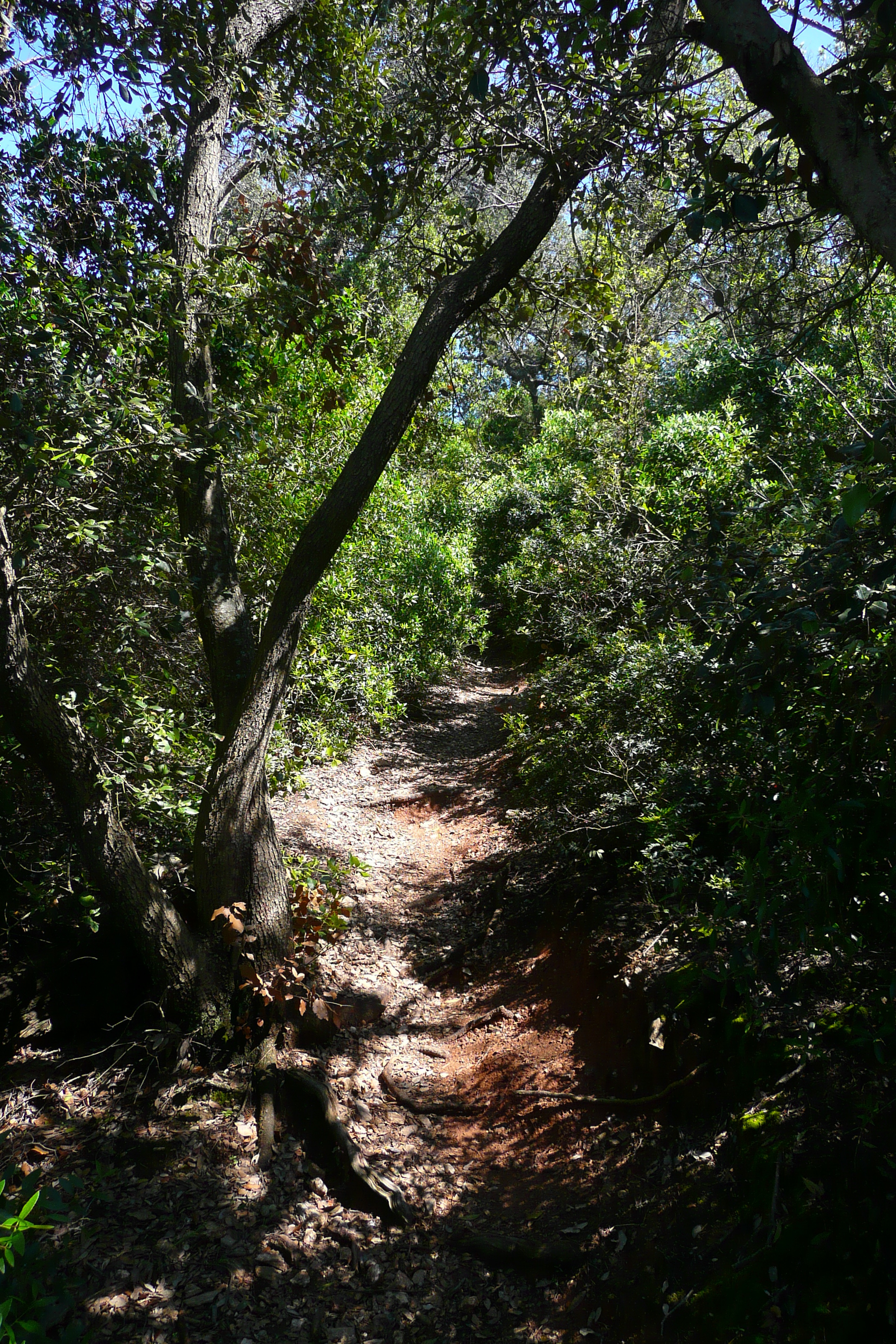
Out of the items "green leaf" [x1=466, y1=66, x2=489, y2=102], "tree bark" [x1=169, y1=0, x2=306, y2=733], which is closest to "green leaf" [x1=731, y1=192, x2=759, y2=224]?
"green leaf" [x1=466, y1=66, x2=489, y2=102]

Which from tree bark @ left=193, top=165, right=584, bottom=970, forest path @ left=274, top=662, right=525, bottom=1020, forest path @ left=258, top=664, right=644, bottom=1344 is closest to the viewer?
forest path @ left=258, top=664, right=644, bottom=1344

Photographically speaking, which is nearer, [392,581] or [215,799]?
[215,799]

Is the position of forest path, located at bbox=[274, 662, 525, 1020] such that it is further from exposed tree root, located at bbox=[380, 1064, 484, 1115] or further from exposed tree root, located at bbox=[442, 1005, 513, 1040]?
exposed tree root, located at bbox=[380, 1064, 484, 1115]

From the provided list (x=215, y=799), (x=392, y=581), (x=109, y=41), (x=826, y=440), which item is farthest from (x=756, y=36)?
(x=392, y=581)

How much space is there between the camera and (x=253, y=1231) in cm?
339

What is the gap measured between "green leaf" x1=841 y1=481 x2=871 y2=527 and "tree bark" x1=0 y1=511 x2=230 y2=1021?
3381mm

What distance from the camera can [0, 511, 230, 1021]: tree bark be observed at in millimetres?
3521

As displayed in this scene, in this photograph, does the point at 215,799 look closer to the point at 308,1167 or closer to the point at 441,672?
the point at 308,1167

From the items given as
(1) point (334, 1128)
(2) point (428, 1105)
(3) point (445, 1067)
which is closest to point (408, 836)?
(3) point (445, 1067)

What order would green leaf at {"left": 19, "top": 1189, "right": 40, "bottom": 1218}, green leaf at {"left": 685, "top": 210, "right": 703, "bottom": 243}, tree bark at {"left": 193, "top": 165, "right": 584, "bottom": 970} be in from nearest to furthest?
green leaf at {"left": 19, "top": 1189, "right": 40, "bottom": 1218} → green leaf at {"left": 685, "top": 210, "right": 703, "bottom": 243} → tree bark at {"left": 193, "top": 165, "right": 584, "bottom": 970}

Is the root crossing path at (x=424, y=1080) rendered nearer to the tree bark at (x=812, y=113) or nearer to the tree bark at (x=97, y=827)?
the tree bark at (x=97, y=827)

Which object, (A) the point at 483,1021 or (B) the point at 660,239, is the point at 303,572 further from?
(A) the point at 483,1021

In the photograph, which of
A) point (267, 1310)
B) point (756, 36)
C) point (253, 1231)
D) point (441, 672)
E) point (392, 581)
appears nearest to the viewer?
point (756, 36)

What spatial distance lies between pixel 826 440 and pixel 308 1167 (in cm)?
440
